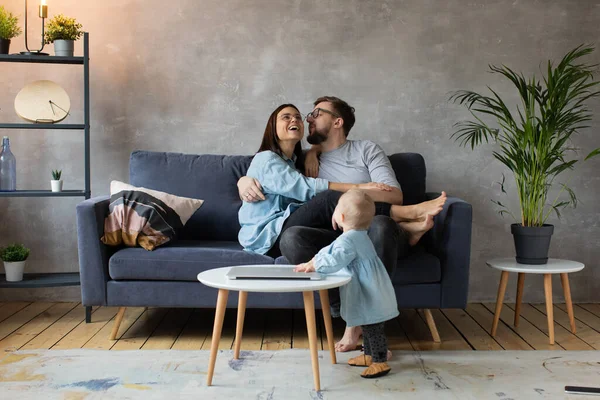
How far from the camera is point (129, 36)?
150 inches

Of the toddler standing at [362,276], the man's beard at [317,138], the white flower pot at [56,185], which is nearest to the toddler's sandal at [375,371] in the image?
the toddler standing at [362,276]

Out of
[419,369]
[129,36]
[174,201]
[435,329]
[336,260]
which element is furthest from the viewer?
[129,36]

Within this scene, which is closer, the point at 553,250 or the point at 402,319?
the point at 402,319

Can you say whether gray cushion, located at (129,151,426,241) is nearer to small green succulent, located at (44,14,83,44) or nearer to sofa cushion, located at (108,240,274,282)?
sofa cushion, located at (108,240,274,282)

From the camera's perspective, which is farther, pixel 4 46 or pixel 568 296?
pixel 4 46

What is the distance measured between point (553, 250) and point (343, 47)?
169 centimetres

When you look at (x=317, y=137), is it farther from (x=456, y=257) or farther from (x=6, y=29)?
(x=6, y=29)

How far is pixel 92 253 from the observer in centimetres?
298

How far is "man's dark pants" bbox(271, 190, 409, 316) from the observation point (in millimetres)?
2764

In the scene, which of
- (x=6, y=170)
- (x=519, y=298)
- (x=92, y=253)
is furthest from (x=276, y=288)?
(x=6, y=170)

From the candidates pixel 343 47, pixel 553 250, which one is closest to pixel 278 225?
pixel 343 47

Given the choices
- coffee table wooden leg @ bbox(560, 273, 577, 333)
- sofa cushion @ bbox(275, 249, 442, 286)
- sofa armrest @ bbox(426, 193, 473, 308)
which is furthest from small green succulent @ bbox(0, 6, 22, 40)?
coffee table wooden leg @ bbox(560, 273, 577, 333)

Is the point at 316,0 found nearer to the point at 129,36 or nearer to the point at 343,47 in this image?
the point at 343,47

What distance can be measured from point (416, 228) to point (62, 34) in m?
2.04
